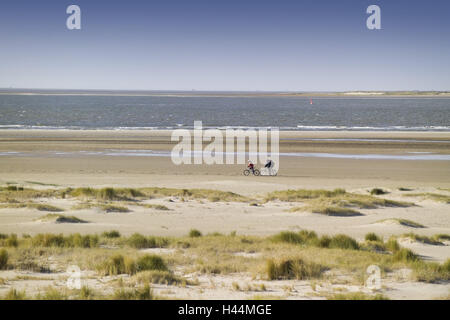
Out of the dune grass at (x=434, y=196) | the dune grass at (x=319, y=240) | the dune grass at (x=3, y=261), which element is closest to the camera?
the dune grass at (x=3, y=261)

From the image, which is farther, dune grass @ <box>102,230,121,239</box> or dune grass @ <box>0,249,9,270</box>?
dune grass @ <box>102,230,121,239</box>

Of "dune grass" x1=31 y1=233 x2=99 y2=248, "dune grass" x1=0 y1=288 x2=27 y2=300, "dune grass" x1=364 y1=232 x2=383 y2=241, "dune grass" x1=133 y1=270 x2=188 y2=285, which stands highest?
"dune grass" x1=0 y1=288 x2=27 y2=300

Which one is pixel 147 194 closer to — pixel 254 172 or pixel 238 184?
pixel 238 184

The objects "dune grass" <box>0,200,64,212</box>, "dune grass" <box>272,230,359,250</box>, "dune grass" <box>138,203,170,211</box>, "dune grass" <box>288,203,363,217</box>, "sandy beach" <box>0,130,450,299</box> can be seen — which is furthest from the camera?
"dune grass" <box>138,203,170,211</box>

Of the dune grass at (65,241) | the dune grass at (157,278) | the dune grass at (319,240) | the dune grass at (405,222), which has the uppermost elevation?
the dune grass at (157,278)

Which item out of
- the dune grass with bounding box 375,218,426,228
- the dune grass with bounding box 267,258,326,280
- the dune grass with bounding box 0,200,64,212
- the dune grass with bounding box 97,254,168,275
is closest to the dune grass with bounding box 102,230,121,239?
the dune grass with bounding box 97,254,168,275

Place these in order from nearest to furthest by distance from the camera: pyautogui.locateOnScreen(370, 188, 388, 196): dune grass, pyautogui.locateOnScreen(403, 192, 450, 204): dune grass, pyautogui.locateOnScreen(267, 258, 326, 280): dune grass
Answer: pyautogui.locateOnScreen(267, 258, 326, 280): dune grass < pyautogui.locateOnScreen(403, 192, 450, 204): dune grass < pyautogui.locateOnScreen(370, 188, 388, 196): dune grass

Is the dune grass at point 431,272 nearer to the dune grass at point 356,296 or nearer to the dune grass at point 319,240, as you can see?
the dune grass at point 356,296

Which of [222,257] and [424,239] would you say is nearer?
[222,257]

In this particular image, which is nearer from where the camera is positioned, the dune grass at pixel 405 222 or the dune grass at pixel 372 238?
the dune grass at pixel 372 238

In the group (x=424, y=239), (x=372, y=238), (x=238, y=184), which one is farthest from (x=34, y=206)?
(x=424, y=239)

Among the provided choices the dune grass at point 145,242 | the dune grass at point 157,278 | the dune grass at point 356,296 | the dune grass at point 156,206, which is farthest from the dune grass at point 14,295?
the dune grass at point 156,206

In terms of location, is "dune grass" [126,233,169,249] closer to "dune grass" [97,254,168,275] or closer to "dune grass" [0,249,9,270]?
"dune grass" [97,254,168,275]

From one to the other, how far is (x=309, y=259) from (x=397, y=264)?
1.92 meters
